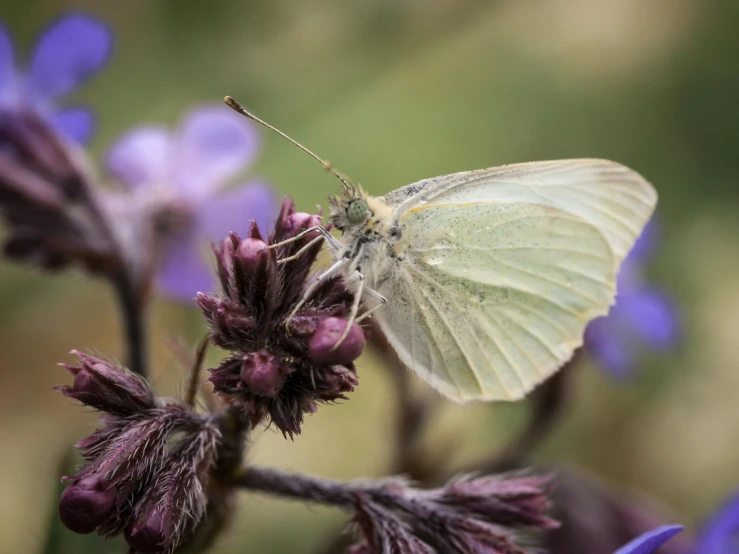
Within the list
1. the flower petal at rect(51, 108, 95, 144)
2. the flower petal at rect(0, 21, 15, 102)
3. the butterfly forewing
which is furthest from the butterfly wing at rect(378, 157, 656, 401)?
the flower petal at rect(0, 21, 15, 102)

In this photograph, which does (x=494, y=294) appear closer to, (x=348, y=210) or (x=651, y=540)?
(x=348, y=210)

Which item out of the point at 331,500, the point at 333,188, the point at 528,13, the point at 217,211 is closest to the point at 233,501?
the point at 331,500

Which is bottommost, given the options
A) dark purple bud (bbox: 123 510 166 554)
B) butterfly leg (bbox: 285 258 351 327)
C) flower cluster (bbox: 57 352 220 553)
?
dark purple bud (bbox: 123 510 166 554)

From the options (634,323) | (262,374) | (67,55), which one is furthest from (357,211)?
(634,323)

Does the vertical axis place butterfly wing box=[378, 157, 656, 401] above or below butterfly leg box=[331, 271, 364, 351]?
below

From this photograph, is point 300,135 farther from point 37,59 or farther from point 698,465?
point 698,465

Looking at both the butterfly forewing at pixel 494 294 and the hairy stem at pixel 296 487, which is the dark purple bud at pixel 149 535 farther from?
the butterfly forewing at pixel 494 294

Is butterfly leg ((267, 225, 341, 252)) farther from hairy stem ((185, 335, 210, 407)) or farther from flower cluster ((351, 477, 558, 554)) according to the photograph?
flower cluster ((351, 477, 558, 554))
